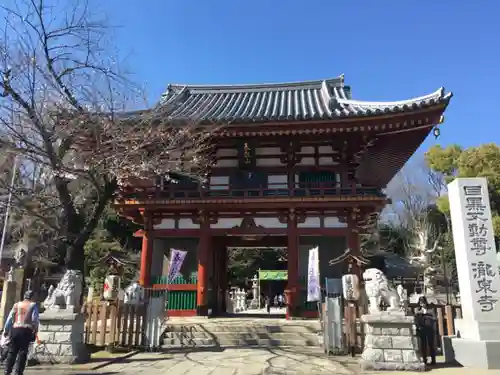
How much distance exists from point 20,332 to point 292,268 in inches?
371

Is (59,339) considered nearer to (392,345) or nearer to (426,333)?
(392,345)

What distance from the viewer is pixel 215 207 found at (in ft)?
49.1

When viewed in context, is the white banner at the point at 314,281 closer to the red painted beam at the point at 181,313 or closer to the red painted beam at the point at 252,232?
the red painted beam at the point at 252,232

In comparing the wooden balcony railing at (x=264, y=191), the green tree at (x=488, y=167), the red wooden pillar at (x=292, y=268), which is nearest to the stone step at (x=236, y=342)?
the red wooden pillar at (x=292, y=268)

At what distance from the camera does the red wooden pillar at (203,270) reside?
1452 centimetres

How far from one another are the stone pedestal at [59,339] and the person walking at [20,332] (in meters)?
1.82

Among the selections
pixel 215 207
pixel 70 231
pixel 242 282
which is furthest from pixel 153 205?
pixel 242 282

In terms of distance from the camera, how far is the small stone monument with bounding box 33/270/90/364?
8.77 m

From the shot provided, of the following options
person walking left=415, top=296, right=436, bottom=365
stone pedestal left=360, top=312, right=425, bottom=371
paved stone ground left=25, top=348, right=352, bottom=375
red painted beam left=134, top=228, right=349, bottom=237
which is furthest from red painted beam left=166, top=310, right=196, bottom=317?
person walking left=415, top=296, right=436, bottom=365

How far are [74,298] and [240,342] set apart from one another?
5.05 meters

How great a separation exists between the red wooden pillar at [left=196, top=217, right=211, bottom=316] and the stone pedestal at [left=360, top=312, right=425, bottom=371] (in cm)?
740

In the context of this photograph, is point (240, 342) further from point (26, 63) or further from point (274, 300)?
point (274, 300)

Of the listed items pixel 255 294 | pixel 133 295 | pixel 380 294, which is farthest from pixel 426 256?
pixel 133 295

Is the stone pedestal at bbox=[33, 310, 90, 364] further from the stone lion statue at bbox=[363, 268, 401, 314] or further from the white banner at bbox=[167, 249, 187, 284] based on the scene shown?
the stone lion statue at bbox=[363, 268, 401, 314]
